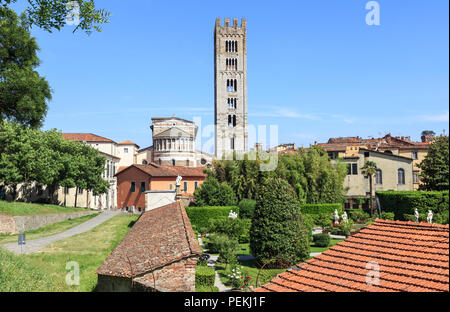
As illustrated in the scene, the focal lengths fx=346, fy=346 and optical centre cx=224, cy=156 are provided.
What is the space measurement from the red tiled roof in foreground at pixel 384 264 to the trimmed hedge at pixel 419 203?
32441 millimetres

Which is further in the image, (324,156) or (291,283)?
(324,156)

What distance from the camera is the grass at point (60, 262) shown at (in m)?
13.0

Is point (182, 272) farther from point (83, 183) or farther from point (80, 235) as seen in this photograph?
point (83, 183)

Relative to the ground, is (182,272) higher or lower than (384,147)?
lower

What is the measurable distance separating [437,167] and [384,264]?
44.7 m

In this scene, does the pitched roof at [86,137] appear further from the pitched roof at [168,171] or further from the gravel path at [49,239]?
the gravel path at [49,239]

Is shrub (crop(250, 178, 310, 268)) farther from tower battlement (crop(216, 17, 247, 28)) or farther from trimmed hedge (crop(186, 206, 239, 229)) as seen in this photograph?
tower battlement (crop(216, 17, 247, 28))

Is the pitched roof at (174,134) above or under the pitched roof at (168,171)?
above

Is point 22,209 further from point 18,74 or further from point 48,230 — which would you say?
point 18,74

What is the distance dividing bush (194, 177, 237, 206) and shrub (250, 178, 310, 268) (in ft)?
57.8

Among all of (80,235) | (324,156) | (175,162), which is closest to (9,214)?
(80,235)

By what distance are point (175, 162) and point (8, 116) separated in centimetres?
4615

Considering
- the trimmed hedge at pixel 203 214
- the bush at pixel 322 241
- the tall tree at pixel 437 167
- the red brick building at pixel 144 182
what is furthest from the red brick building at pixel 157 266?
the tall tree at pixel 437 167
